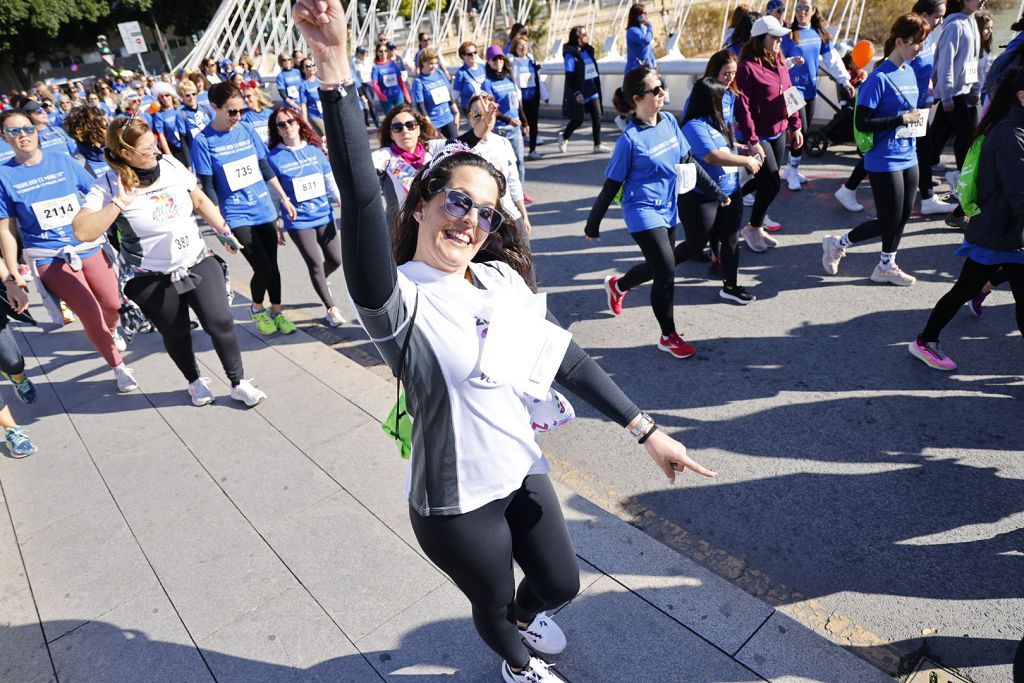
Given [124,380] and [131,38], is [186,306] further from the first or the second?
[131,38]

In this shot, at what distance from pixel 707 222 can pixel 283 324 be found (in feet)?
12.3

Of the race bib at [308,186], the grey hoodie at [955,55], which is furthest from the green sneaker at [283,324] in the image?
the grey hoodie at [955,55]

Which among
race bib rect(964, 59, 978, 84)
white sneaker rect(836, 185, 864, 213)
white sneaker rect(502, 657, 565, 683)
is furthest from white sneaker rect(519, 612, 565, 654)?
race bib rect(964, 59, 978, 84)

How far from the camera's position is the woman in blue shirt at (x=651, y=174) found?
4445 mm

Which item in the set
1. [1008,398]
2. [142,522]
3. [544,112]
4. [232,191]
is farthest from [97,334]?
[544,112]

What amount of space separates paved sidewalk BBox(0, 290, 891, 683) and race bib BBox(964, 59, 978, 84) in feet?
18.4

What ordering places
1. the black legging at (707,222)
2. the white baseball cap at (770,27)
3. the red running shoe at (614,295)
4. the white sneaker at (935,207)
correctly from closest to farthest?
the black legging at (707,222)
the red running shoe at (614,295)
the white baseball cap at (770,27)
the white sneaker at (935,207)

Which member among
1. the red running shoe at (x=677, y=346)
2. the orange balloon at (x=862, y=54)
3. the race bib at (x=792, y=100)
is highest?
the orange balloon at (x=862, y=54)

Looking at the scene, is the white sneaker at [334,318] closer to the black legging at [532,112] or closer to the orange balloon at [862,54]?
the black legging at [532,112]

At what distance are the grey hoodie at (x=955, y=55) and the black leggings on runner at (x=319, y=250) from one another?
606 centimetres

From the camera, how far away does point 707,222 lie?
5.00 meters

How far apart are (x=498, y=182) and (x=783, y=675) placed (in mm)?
2046

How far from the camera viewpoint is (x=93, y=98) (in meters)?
15.8

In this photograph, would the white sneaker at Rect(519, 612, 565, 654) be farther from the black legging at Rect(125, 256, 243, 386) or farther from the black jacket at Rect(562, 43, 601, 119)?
the black jacket at Rect(562, 43, 601, 119)
